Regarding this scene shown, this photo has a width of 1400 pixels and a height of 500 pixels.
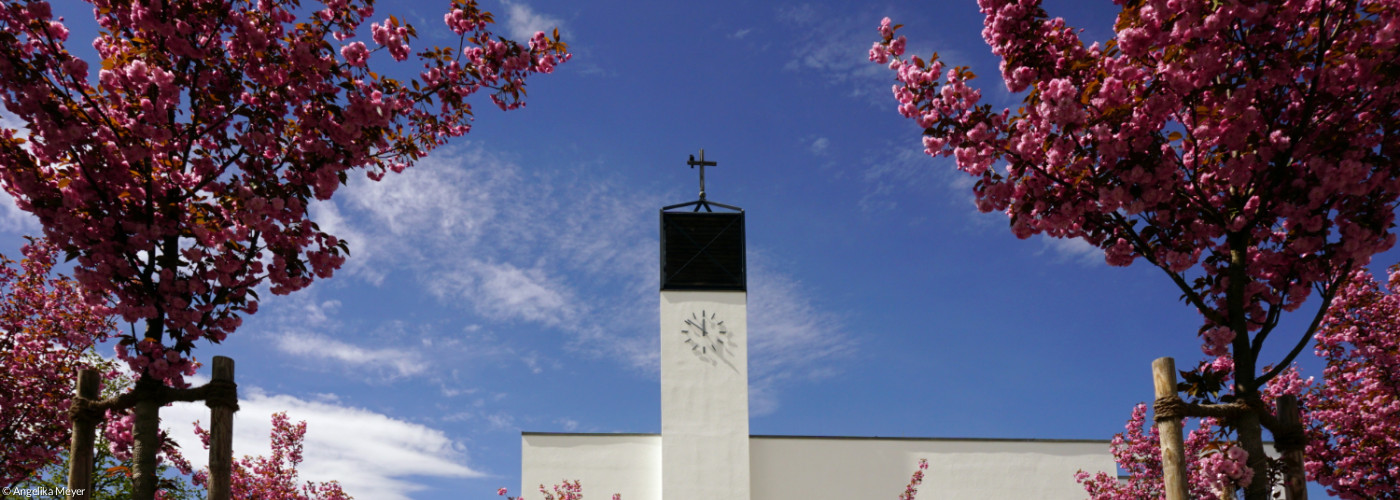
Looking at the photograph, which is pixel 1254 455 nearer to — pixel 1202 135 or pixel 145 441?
pixel 1202 135

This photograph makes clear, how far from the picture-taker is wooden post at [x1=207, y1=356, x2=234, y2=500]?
5.96 meters

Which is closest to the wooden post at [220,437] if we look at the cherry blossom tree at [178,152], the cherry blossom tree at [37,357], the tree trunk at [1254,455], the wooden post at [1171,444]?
the cherry blossom tree at [178,152]

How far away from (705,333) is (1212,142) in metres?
14.5

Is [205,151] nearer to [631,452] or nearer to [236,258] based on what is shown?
[236,258]

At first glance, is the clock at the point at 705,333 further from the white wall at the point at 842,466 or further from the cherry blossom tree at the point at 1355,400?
the cherry blossom tree at the point at 1355,400

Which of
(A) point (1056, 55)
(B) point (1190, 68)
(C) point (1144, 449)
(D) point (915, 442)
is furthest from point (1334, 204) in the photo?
(D) point (915, 442)

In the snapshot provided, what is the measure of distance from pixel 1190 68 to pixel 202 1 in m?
5.35

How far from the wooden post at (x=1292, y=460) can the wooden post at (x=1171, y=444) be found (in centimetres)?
72

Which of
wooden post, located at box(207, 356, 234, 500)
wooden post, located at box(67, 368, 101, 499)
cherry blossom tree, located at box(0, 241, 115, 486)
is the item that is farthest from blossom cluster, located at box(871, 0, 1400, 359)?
cherry blossom tree, located at box(0, 241, 115, 486)

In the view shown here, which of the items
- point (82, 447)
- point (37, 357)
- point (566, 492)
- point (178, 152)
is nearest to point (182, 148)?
point (178, 152)

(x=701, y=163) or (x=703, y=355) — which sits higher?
(x=701, y=163)

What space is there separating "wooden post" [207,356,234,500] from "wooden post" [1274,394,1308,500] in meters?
6.36

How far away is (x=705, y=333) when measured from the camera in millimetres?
20062

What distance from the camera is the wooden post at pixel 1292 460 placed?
242 inches
